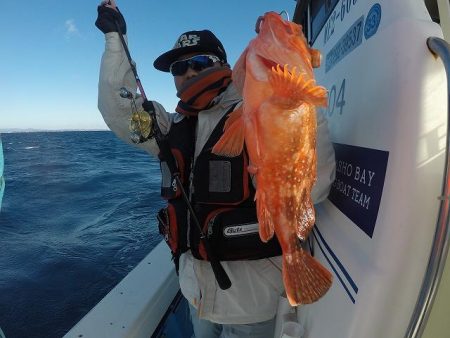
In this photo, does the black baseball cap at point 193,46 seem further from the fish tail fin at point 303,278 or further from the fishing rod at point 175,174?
the fish tail fin at point 303,278

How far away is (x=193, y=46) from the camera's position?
7.22 ft

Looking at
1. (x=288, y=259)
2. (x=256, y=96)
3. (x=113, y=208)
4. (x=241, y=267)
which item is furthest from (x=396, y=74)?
(x=113, y=208)

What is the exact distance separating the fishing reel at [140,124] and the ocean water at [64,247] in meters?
3.45

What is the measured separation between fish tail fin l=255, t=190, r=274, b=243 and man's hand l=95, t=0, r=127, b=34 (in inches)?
71.4

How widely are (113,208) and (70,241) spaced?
8.81ft

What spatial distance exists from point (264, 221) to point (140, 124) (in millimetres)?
1340

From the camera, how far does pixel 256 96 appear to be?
106 centimetres

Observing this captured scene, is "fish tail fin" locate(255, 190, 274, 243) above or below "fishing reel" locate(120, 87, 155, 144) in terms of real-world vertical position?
below

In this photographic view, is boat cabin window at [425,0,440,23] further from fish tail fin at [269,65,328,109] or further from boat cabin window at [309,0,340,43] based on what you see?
fish tail fin at [269,65,328,109]

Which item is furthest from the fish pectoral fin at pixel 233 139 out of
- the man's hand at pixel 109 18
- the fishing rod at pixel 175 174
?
the man's hand at pixel 109 18

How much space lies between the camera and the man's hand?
231 cm

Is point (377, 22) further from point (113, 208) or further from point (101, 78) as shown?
point (113, 208)

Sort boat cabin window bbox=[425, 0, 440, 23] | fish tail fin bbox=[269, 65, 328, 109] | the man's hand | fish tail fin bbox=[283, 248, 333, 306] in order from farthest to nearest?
1. the man's hand
2. boat cabin window bbox=[425, 0, 440, 23]
3. fish tail fin bbox=[283, 248, 333, 306]
4. fish tail fin bbox=[269, 65, 328, 109]

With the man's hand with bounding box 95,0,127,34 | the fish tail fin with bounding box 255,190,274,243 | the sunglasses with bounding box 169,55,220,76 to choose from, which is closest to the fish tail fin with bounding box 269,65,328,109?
the fish tail fin with bounding box 255,190,274,243
